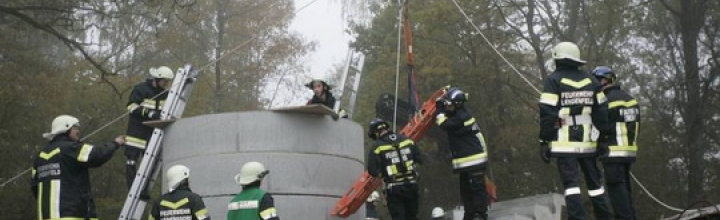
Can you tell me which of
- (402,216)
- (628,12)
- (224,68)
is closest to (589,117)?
(402,216)

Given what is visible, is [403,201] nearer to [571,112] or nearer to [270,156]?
[270,156]

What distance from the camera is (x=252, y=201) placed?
8.78 meters

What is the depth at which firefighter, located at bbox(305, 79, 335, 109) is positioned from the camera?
1301 cm

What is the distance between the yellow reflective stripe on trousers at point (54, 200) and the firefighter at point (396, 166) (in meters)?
3.87

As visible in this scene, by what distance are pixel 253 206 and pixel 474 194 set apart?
11.7ft

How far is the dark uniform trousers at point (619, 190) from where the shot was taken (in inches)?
374

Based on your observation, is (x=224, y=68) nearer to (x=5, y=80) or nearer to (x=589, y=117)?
(x=5, y=80)

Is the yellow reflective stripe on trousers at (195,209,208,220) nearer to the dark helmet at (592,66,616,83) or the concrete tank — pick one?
the concrete tank

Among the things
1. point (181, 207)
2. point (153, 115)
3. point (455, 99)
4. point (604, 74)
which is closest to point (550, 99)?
point (604, 74)

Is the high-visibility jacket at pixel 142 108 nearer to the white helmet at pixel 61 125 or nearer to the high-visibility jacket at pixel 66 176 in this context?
the white helmet at pixel 61 125

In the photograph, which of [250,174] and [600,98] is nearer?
[250,174]

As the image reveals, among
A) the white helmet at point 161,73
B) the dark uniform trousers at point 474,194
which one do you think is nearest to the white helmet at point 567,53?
the dark uniform trousers at point 474,194

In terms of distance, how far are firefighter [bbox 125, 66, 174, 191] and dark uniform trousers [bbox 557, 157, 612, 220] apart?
21.0ft

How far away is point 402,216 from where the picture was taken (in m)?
11.8
